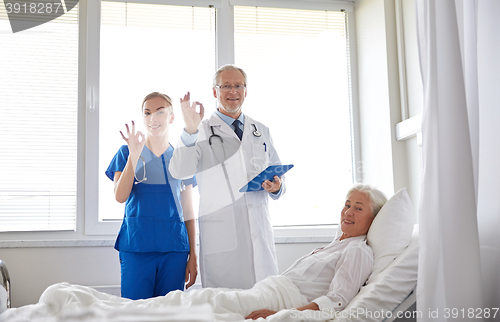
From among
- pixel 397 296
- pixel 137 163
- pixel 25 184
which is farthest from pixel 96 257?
pixel 397 296

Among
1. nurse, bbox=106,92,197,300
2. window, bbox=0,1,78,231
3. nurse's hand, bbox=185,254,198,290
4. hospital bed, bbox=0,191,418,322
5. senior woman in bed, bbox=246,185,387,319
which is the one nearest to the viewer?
hospital bed, bbox=0,191,418,322

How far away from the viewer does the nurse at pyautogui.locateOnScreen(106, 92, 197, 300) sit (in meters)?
1.72

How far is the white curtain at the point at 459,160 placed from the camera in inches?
39.3

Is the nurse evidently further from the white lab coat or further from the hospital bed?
the hospital bed

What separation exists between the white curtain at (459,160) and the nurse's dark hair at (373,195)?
0.49 m

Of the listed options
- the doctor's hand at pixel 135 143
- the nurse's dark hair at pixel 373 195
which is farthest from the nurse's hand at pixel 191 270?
the nurse's dark hair at pixel 373 195

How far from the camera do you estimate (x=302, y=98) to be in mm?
2676

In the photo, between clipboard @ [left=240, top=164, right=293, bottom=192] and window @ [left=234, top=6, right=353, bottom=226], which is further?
window @ [left=234, top=6, right=353, bottom=226]

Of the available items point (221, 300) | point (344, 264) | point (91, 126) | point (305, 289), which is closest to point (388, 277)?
point (344, 264)

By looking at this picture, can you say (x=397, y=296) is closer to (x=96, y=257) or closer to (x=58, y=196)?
(x=96, y=257)

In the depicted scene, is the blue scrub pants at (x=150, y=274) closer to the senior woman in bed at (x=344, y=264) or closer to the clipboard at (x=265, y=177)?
the clipboard at (x=265, y=177)

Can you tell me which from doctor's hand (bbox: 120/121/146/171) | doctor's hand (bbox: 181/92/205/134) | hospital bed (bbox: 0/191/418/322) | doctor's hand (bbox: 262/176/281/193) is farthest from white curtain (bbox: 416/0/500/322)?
doctor's hand (bbox: 120/121/146/171)

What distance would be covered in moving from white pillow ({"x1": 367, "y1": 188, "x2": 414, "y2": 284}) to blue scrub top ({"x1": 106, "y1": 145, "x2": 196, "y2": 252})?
82 cm

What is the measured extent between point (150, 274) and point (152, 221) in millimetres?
225
